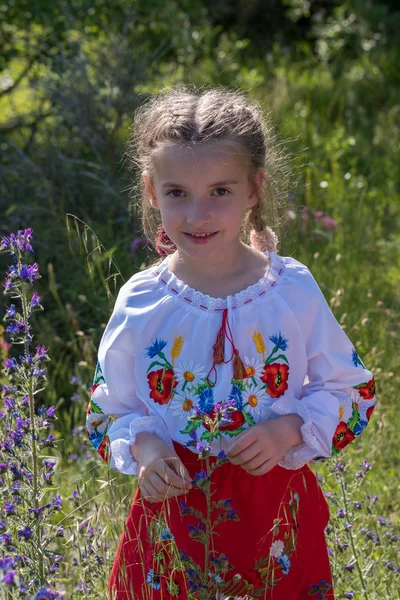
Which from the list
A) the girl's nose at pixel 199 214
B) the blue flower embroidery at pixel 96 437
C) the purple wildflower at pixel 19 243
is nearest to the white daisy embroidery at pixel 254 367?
the girl's nose at pixel 199 214

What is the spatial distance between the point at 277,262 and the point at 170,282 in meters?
0.26

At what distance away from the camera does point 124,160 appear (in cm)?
370

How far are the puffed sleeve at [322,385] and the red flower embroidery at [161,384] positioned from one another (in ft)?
0.78

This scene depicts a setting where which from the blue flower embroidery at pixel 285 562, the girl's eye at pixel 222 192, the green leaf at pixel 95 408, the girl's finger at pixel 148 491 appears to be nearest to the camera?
the blue flower embroidery at pixel 285 562

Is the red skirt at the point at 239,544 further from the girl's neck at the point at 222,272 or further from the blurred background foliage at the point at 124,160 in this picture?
the blurred background foliage at the point at 124,160

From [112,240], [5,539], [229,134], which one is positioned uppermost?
[229,134]

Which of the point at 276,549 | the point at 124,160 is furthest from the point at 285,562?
the point at 124,160

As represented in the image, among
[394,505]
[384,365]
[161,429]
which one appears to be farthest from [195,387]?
[384,365]

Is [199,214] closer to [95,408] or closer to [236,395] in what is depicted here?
[236,395]

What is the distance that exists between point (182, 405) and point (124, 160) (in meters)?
1.79

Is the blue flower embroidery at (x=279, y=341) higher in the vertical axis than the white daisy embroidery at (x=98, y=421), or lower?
higher

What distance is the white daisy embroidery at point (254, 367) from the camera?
2094 mm

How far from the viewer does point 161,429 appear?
2125 millimetres

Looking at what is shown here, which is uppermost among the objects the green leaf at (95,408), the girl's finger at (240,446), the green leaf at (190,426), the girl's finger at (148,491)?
the green leaf at (95,408)
